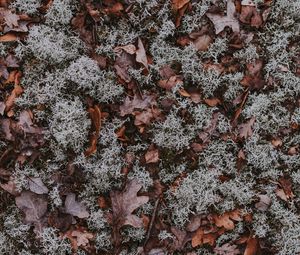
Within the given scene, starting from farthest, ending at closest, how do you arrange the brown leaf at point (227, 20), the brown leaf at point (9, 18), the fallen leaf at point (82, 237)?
the brown leaf at point (227, 20), the brown leaf at point (9, 18), the fallen leaf at point (82, 237)

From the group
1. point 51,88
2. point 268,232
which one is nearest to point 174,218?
point 268,232

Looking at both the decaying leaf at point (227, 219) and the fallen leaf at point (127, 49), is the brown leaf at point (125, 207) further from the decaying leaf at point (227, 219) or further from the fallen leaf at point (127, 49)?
the fallen leaf at point (127, 49)

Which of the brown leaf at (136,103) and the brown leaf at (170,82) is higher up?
the brown leaf at (170,82)

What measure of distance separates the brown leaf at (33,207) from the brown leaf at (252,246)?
1442mm

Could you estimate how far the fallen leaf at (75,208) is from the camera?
3465mm

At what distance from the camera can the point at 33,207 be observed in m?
3.44

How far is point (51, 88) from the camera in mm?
3549

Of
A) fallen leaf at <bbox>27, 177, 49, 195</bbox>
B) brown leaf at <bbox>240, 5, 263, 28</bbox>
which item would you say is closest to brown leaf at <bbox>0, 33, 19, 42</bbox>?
fallen leaf at <bbox>27, 177, 49, 195</bbox>

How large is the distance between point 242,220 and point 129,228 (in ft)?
2.66

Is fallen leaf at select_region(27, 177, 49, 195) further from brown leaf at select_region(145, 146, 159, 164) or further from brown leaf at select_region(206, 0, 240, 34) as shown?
brown leaf at select_region(206, 0, 240, 34)

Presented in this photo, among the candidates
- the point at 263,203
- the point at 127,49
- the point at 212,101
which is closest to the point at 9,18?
the point at 127,49

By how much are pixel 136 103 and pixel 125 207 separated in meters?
0.74

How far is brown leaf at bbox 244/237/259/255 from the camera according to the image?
3.51 m

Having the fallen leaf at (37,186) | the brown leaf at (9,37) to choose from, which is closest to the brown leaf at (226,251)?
the fallen leaf at (37,186)
